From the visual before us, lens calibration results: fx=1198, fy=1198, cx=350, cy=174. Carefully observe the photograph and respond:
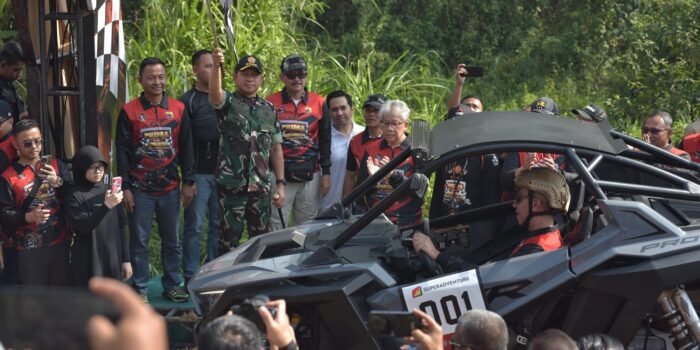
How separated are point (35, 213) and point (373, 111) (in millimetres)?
2934

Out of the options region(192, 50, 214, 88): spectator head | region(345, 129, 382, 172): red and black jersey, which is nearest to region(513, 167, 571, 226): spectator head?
region(345, 129, 382, 172): red and black jersey

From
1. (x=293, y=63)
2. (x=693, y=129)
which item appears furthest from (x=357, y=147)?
(x=693, y=129)

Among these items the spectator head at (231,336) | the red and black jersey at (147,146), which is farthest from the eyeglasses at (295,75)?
the spectator head at (231,336)

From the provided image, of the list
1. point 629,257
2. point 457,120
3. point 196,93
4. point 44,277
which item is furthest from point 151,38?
point 629,257

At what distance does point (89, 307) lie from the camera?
2613 mm

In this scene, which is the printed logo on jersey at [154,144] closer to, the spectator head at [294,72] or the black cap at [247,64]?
the black cap at [247,64]

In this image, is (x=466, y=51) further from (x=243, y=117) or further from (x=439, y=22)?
(x=243, y=117)

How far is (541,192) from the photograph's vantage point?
680 cm

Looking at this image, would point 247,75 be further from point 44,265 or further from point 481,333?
point 481,333

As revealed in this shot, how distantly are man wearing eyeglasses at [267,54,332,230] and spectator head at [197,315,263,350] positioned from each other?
565cm

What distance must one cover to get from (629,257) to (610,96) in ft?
27.6

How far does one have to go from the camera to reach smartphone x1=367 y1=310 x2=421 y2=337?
4.59 meters

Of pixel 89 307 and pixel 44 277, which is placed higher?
pixel 89 307

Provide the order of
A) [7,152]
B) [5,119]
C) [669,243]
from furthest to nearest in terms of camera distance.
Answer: [5,119] < [7,152] < [669,243]
